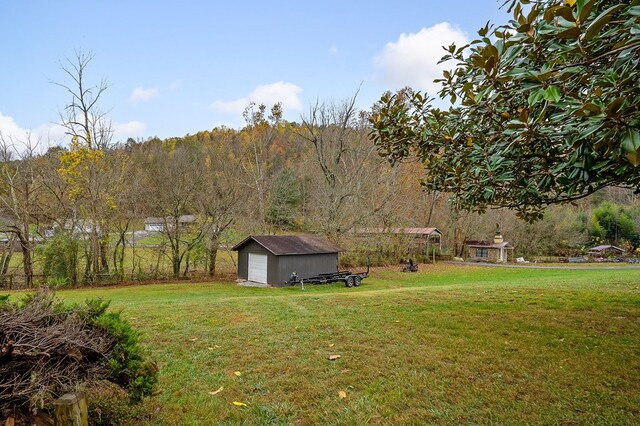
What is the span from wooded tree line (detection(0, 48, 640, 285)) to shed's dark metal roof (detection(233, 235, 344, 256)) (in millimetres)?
4682

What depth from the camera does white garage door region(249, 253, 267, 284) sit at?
1957 cm

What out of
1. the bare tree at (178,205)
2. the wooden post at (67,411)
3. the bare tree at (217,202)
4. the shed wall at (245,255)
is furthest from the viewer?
the bare tree at (217,202)

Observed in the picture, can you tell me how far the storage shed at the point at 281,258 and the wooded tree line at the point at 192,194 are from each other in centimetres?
370

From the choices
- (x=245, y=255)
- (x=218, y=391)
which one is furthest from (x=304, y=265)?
(x=218, y=391)

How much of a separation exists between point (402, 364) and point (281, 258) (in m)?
14.7

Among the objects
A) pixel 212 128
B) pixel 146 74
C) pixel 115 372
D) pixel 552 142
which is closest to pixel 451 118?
pixel 552 142

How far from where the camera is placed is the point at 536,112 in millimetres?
4016

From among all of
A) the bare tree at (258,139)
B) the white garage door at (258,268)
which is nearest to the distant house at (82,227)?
the white garage door at (258,268)

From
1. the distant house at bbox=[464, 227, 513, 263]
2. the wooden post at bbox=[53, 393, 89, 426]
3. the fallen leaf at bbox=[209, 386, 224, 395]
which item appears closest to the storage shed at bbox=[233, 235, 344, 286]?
the fallen leaf at bbox=[209, 386, 224, 395]

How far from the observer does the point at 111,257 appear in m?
22.7

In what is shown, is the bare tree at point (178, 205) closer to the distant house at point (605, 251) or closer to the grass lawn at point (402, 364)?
the grass lawn at point (402, 364)

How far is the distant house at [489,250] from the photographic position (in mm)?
36625

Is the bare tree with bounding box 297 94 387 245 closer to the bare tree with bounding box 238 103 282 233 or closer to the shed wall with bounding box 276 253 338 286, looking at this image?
the bare tree with bounding box 238 103 282 233

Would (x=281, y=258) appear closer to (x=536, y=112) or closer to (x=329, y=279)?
(x=329, y=279)
